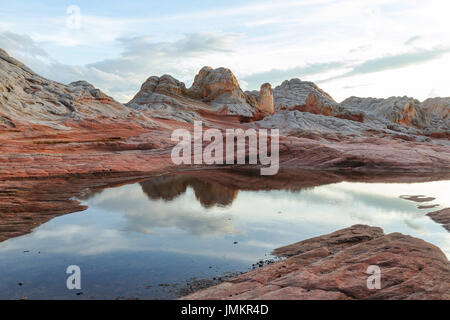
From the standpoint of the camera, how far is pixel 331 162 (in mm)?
35500

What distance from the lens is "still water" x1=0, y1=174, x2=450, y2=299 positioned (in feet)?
30.3

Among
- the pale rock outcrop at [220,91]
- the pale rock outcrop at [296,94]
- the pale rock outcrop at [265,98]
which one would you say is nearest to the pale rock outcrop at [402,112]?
the pale rock outcrop at [296,94]

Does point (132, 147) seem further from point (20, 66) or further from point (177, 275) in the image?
point (177, 275)

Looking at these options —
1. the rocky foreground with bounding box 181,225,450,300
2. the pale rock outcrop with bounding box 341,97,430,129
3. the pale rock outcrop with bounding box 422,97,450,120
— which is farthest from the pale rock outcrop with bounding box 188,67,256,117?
the pale rock outcrop with bounding box 422,97,450,120

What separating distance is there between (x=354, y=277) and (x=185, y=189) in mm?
17483

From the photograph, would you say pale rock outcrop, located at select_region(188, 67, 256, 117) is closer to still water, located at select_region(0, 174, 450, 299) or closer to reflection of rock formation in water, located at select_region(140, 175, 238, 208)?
reflection of rock formation in water, located at select_region(140, 175, 238, 208)

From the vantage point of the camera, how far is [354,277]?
7.29 meters

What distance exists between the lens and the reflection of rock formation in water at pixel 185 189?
20.5m

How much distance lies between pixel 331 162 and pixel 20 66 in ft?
132

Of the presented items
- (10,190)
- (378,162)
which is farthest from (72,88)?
(378,162)

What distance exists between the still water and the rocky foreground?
185 centimetres

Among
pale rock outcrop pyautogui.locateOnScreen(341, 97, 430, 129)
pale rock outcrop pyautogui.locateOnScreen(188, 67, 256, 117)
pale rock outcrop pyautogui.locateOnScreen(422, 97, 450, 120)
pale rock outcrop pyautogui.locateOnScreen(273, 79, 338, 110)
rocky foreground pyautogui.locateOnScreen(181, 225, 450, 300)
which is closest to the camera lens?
rocky foreground pyautogui.locateOnScreen(181, 225, 450, 300)

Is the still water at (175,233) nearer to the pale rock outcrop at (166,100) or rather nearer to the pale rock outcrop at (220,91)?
the pale rock outcrop at (166,100)
